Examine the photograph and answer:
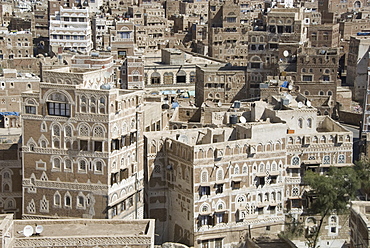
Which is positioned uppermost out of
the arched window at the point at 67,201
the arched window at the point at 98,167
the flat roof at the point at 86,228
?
the arched window at the point at 98,167

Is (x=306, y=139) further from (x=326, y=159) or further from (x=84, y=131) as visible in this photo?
(x=84, y=131)

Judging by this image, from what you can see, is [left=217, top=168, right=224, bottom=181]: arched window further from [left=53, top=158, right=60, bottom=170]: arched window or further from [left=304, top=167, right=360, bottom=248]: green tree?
[left=53, top=158, right=60, bottom=170]: arched window

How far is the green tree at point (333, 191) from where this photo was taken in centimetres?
6462

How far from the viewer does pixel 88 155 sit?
60.2 meters

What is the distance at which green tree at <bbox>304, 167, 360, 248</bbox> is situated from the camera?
212ft

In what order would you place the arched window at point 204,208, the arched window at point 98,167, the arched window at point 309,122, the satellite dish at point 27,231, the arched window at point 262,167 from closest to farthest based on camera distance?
the satellite dish at point 27,231, the arched window at point 98,167, the arched window at point 204,208, the arched window at point 262,167, the arched window at point 309,122

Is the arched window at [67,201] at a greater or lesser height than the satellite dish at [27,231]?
lesser

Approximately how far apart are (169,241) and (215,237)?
3840mm

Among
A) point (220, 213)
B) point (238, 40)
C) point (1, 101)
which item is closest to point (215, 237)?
point (220, 213)

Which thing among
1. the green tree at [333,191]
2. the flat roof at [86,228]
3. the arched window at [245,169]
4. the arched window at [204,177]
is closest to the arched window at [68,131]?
the flat roof at [86,228]

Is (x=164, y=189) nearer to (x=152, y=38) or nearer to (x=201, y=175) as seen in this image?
(x=201, y=175)

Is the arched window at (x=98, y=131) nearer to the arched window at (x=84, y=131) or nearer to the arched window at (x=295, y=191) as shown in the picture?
the arched window at (x=84, y=131)

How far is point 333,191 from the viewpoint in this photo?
6462cm

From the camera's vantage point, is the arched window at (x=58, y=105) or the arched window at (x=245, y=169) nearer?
the arched window at (x=58, y=105)
